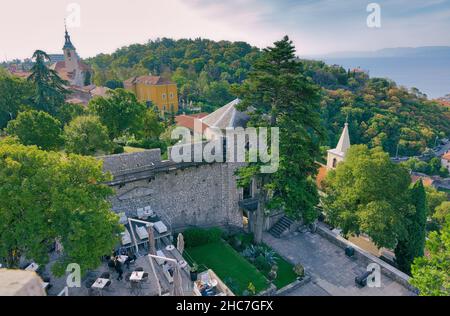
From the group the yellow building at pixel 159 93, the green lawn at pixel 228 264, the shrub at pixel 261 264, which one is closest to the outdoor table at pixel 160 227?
the green lawn at pixel 228 264

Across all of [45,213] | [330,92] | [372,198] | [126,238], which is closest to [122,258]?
[126,238]

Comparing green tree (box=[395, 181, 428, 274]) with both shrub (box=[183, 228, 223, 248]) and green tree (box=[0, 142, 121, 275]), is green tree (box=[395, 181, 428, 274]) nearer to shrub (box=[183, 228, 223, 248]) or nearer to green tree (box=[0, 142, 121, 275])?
shrub (box=[183, 228, 223, 248])

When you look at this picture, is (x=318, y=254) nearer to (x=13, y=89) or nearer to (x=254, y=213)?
(x=254, y=213)

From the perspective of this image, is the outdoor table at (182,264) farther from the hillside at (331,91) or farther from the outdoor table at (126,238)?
the hillside at (331,91)

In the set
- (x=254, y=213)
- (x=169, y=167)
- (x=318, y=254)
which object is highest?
(x=169, y=167)

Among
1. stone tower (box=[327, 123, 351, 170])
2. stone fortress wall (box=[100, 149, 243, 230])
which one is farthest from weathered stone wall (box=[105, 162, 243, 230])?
stone tower (box=[327, 123, 351, 170])

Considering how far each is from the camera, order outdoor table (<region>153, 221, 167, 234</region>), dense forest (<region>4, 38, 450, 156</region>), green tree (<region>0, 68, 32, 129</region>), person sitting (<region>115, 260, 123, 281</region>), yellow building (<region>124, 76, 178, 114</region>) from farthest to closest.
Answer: dense forest (<region>4, 38, 450, 156</region>)
yellow building (<region>124, 76, 178, 114</region>)
green tree (<region>0, 68, 32, 129</region>)
outdoor table (<region>153, 221, 167, 234</region>)
person sitting (<region>115, 260, 123, 281</region>)

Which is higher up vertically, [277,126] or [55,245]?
[277,126]
